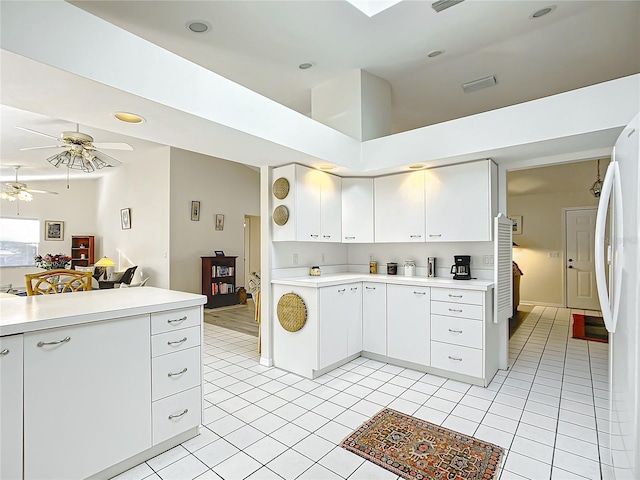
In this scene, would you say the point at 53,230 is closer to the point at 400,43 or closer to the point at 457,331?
the point at 400,43

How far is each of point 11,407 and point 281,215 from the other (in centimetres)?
252

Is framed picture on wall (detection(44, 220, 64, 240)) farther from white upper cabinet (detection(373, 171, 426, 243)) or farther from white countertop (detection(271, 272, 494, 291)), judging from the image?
white upper cabinet (detection(373, 171, 426, 243))

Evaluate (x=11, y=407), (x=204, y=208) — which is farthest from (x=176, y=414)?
(x=204, y=208)

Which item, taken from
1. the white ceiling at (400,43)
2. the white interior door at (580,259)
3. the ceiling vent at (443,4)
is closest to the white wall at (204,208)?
the white ceiling at (400,43)

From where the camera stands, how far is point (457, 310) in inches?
124

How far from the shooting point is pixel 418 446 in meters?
2.14

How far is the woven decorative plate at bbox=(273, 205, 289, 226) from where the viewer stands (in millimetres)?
3547

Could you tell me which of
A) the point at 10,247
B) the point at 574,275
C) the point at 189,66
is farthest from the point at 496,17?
the point at 10,247

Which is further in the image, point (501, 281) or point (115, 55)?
point (501, 281)

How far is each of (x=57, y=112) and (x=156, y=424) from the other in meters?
2.04

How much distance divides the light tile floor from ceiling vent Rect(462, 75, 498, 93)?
344 cm

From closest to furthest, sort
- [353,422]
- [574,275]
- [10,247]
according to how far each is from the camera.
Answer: [353,422] < [574,275] < [10,247]

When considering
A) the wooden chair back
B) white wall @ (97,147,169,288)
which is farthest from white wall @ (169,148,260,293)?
the wooden chair back

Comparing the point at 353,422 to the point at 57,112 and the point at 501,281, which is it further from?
the point at 57,112
